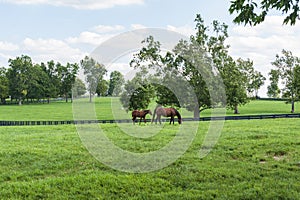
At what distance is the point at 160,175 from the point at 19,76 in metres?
97.6

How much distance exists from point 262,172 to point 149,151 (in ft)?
12.8

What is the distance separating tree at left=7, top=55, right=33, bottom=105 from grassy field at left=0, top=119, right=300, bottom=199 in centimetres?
8948

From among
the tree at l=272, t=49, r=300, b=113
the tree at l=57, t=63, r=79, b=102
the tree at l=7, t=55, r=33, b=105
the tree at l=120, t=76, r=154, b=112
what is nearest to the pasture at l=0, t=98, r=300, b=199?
the tree at l=120, t=76, r=154, b=112

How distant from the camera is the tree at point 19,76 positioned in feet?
316

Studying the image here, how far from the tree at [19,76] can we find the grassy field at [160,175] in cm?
8948

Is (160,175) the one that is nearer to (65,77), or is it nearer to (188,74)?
(188,74)

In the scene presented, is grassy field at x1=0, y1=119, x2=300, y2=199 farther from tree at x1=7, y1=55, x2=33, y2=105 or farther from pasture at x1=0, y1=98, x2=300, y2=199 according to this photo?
tree at x1=7, y1=55, x2=33, y2=105

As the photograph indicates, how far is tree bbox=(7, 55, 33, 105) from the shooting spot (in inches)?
3789

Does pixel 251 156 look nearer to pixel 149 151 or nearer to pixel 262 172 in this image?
pixel 262 172

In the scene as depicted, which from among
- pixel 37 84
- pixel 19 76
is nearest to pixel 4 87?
pixel 19 76

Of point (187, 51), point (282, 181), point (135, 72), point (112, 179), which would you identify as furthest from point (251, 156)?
point (187, 51)

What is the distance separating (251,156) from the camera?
1095 centimetres

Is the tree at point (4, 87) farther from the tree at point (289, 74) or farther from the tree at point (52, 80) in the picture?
the tree at point (289, 74)

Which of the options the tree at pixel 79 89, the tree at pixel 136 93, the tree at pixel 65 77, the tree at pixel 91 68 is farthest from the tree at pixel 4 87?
the tree at pixel 91 68
